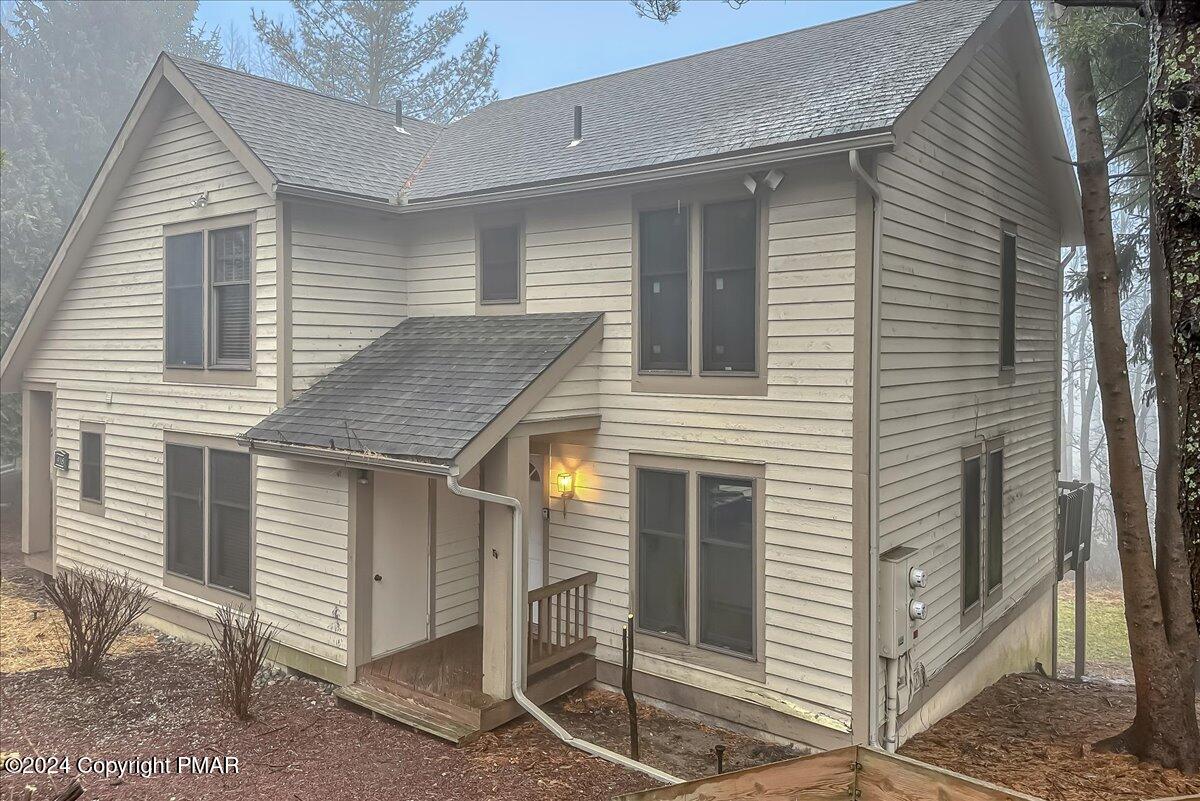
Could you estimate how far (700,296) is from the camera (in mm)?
7406

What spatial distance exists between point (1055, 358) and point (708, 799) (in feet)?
32.9

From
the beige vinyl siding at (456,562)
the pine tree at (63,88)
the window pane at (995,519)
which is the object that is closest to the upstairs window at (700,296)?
the beige vinyl siding at (456,562)

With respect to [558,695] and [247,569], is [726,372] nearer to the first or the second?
[558,695]

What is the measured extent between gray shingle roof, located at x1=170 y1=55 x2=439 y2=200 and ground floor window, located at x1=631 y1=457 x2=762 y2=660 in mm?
4715

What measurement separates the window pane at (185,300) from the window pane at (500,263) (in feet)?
11.3

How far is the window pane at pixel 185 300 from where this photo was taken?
31.1 ft

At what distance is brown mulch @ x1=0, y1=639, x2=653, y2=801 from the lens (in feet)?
19.5

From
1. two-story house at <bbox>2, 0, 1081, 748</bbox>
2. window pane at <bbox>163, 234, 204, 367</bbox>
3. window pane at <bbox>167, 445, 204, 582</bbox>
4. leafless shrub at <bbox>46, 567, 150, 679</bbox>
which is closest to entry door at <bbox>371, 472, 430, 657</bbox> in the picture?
two-story house at <bbox>2, 0, 1081, 748</bbox>

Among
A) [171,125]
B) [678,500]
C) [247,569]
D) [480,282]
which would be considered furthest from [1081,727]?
[171,125]

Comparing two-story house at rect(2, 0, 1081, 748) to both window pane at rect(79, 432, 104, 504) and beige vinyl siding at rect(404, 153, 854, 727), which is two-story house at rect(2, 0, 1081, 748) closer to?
beige vinyl siding at rect(404, 153, 854, 727)

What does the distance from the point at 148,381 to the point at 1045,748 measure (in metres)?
10.9

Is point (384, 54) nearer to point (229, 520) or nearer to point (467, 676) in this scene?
point (229, 520)

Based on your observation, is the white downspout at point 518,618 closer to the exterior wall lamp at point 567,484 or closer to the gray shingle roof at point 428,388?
the gray shingle roof at point 428,388

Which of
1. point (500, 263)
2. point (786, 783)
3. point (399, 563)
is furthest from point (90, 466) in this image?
point (786, 783)
